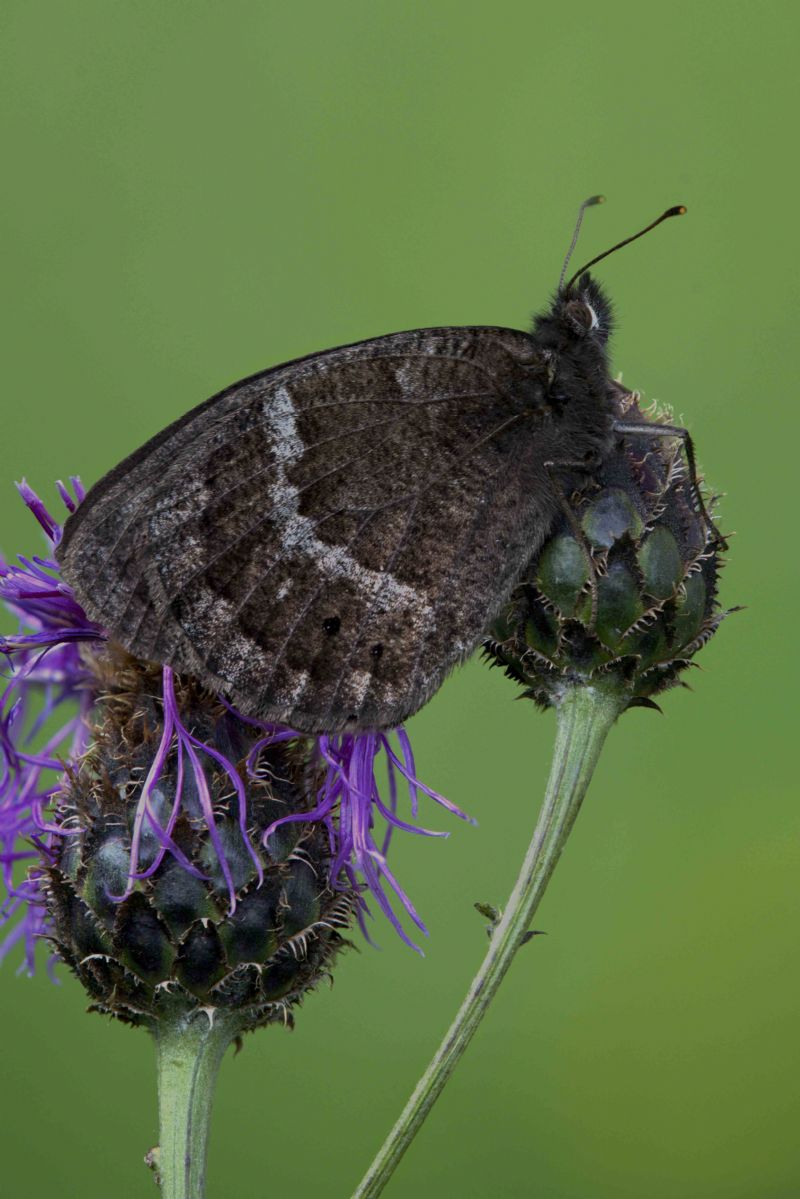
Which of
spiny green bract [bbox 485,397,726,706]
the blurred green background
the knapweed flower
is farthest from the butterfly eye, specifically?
the blurred green background

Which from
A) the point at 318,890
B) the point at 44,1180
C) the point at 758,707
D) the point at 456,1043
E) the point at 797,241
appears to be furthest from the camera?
the point at 797,241

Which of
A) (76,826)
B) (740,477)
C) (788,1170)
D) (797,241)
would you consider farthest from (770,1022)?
(797,241)

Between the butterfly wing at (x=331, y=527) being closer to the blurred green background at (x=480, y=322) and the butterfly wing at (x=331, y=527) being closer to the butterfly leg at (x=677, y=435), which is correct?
the butterfly leg at (x=677, y=435)

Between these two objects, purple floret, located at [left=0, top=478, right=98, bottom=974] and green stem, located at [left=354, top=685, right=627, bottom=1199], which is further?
purple floret, located at [left=0, top=478, right=98, bottom=974]

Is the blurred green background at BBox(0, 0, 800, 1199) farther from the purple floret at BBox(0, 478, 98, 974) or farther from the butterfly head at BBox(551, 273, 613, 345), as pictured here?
the butterfly head at BBox(551, 273, 613, 345)

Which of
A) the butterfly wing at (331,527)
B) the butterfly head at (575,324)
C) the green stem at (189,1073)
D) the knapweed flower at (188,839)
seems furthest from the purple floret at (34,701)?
the butterfly head at (575,324)

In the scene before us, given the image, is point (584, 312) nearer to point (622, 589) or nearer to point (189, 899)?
point (622, 589)

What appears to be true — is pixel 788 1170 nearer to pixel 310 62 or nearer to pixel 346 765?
pixel 346 765
